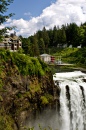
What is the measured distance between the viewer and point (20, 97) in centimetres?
2667

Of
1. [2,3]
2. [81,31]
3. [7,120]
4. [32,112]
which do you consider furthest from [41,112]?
[81,31]

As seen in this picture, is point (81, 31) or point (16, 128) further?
point (81, 31)

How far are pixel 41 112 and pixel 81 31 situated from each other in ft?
274

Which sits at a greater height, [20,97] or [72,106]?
[20,97]

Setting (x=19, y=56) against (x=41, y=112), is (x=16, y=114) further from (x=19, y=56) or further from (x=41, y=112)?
(x=19, y=56)

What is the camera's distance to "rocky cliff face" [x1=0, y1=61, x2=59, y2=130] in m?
24.9

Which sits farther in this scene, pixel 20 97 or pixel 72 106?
pixel 72 106

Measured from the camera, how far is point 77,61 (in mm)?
80688

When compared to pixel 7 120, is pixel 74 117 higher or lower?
lower

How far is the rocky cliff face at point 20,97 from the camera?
24.9m

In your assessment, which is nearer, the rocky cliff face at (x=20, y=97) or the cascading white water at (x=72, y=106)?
the rocky cliff face at (x=20, y=97)

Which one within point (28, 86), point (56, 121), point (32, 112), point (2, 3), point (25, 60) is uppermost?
point (2, 3)

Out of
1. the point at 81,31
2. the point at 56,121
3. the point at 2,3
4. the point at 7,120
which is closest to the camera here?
the point at 2,3

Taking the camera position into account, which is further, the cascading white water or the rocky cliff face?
the cascading white water
